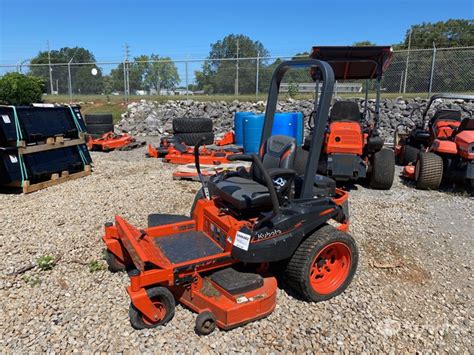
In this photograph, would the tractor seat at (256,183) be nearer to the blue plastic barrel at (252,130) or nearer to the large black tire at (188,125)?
the blue plastic barrel at (252,130)

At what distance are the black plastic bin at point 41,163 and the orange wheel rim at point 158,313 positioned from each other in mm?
4941

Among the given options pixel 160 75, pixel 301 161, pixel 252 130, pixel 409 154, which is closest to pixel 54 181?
pixel 301 161

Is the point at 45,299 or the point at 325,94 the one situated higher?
the point at 325,94

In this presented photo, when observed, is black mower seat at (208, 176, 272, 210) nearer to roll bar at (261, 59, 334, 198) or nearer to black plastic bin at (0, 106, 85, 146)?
roll bar at (261, 59, 334, 198)

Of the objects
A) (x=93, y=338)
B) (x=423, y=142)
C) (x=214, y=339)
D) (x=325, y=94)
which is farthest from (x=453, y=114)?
(x=93, y=338)

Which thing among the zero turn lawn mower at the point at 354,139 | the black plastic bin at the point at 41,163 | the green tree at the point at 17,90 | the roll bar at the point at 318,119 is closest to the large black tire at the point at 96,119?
the black plastic bin at the point at 41,163

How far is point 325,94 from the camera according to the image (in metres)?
3.36

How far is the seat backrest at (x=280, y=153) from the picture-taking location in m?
3.86

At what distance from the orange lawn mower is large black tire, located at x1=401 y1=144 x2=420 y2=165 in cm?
745

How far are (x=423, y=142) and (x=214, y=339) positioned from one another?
7.72 metres

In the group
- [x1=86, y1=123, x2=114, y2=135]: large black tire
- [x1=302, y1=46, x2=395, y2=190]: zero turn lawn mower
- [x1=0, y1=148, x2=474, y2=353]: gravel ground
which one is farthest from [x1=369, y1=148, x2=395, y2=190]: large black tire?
[x1=86, y1=123, x2=114, y2=135]: large black tire

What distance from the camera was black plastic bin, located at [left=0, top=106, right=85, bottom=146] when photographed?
6625mm

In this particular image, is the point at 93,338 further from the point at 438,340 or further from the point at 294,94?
the point at 294,94

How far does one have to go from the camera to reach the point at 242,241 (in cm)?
325
